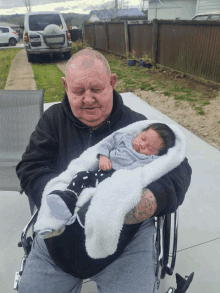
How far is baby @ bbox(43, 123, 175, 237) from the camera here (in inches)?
45.9

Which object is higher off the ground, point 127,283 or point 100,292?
point 127,283

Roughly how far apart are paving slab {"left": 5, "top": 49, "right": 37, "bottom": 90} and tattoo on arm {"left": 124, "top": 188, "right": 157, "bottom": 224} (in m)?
6.26

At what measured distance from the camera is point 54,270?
3.61 ft

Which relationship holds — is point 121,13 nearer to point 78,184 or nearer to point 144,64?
point 144,64

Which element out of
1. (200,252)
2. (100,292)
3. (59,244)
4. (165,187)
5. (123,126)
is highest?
(123,126)

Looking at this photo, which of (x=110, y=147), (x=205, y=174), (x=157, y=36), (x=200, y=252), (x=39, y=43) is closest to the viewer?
(x=110, y=147)

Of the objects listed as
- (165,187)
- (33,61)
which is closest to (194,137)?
(165,187)

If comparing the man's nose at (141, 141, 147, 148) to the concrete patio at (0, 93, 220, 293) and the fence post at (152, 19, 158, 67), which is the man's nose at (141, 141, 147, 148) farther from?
the fence post at (152, 19, 158, 67)

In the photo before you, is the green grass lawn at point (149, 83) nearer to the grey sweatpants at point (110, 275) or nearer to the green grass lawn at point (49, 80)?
the green grass lawn at point (49, 80)

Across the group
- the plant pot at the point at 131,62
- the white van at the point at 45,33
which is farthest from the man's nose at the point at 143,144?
the white van at the point at 45,33

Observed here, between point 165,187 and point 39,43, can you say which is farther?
point 39,43

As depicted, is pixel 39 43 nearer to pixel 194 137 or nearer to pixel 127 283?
pixel 194 137

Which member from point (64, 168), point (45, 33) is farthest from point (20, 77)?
point (64, 168)

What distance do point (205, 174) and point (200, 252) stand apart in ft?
3.50
